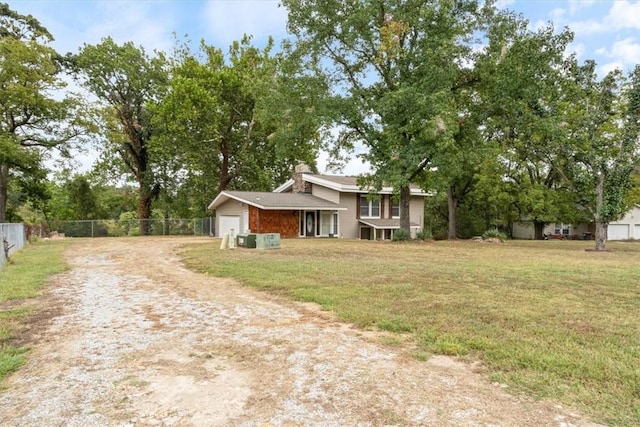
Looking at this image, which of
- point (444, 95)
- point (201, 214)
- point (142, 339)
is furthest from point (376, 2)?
point (201, 214)

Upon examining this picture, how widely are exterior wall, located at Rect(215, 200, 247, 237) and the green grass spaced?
11.1 meters

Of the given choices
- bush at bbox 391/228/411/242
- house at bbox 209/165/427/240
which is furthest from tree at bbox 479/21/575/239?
house at bbox 209/165/427/240

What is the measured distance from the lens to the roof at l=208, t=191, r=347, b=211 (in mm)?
21234

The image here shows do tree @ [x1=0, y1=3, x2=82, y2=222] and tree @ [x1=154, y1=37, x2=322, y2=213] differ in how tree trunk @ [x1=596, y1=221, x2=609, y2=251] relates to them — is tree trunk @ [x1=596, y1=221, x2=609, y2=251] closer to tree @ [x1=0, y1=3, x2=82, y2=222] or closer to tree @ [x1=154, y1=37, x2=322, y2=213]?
tree @ [x1=154, y1=37, x2=322, y2=213]

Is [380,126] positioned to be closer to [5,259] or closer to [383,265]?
[383,265]

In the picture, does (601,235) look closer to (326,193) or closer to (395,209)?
(395,209)

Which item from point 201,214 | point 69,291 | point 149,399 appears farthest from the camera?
point 201,214

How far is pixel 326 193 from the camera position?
80.3 feet

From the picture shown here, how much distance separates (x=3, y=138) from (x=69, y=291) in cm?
1720

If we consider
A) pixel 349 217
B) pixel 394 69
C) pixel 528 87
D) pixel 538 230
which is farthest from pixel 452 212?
pixel 394 69

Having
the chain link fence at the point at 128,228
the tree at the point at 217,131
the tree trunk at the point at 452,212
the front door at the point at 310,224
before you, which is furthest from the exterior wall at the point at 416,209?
the chain link fence at the point at 128,228

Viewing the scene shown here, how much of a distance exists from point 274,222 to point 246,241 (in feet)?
22.3

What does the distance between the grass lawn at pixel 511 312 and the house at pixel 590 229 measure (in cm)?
2475

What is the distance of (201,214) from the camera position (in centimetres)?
3297
